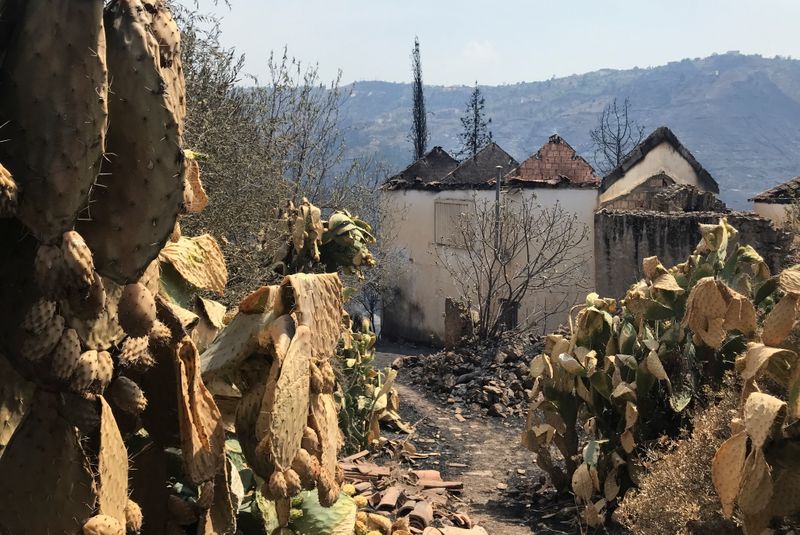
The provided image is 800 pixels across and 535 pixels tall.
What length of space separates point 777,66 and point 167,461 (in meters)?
187

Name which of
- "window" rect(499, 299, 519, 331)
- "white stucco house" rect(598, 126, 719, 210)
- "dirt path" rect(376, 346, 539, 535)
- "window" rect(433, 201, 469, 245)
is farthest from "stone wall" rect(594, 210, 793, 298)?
"window" rect(433, 201, 469, 245)

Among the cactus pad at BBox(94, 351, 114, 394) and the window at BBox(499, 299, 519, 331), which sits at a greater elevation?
the cactus pad at BBox(94, 351, 114, 394)

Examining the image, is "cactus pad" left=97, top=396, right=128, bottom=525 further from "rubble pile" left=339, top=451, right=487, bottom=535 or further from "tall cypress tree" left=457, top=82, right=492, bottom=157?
"tall cypress tree" left=457, top=82, right=492, bottom=157

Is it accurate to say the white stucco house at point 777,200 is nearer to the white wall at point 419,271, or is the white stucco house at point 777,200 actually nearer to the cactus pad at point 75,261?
the white wall at point 419,271

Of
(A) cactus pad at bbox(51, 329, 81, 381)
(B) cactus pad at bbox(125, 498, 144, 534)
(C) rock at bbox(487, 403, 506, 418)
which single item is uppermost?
(A) cactus pad at bbox(51, 329, 81, 381)

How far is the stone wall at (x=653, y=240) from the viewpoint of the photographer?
433 inches

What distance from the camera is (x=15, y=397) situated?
2137 millimetres

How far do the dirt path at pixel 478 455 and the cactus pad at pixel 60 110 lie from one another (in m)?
4.50

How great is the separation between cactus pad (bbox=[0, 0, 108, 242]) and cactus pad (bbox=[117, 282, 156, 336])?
1.00 feet

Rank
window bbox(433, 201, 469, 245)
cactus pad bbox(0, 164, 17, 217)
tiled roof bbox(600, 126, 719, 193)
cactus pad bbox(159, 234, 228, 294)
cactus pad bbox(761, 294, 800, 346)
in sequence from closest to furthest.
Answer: cactus pad bbox(0, 164, 17, 217), cactus pad bbox(159, 234, 228, 294), cactus pad bbox(761, 294, 800, 346), tiled roof bbox(600, 126, 719, 193), window bbox(433, 201, 469, 245)

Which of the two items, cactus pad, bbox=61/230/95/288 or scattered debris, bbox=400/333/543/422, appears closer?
Answer: cactus pad, bbox=61/230/95/288

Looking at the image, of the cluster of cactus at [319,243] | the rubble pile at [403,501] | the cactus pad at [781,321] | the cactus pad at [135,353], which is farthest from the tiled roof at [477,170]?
the cactus pad at [135,353]

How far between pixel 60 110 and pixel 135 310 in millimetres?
544

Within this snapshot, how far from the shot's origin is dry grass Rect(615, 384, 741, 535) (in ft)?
12.6
